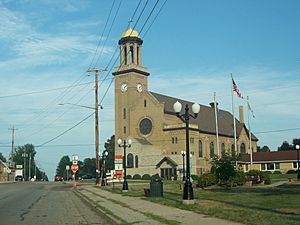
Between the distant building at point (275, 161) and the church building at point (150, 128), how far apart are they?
6407 millimetres

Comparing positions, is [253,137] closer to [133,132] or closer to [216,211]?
[133,132]

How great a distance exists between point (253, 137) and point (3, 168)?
65.5 meters

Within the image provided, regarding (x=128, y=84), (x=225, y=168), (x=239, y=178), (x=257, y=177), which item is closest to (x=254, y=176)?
(x=257, y=177)

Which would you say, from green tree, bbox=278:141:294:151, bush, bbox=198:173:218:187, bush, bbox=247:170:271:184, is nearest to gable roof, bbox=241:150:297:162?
green tree, bbox=278:141:294:151

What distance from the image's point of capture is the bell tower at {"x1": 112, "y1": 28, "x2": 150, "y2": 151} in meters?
99.1

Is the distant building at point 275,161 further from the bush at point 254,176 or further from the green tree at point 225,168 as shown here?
the green tree at point 225,168

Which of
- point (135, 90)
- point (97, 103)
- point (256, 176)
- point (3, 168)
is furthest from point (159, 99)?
point (256, 176)

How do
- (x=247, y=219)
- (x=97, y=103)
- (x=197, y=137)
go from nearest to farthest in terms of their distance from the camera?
1. (x=247, y=219)
2. (x=97, y=103)
3. (x=197, y=137)

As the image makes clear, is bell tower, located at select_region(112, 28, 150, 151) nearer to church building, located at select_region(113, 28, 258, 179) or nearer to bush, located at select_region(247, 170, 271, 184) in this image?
church building, located at select_region(113, 28, 258, 179)

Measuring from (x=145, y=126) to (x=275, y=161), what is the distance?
29128mm

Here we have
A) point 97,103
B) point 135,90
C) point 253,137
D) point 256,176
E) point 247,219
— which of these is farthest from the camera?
point 253,137

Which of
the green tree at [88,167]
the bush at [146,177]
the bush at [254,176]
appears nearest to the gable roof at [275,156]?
the bush at [146,177]

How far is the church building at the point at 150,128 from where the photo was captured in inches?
3487

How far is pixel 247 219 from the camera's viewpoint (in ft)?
43.8
